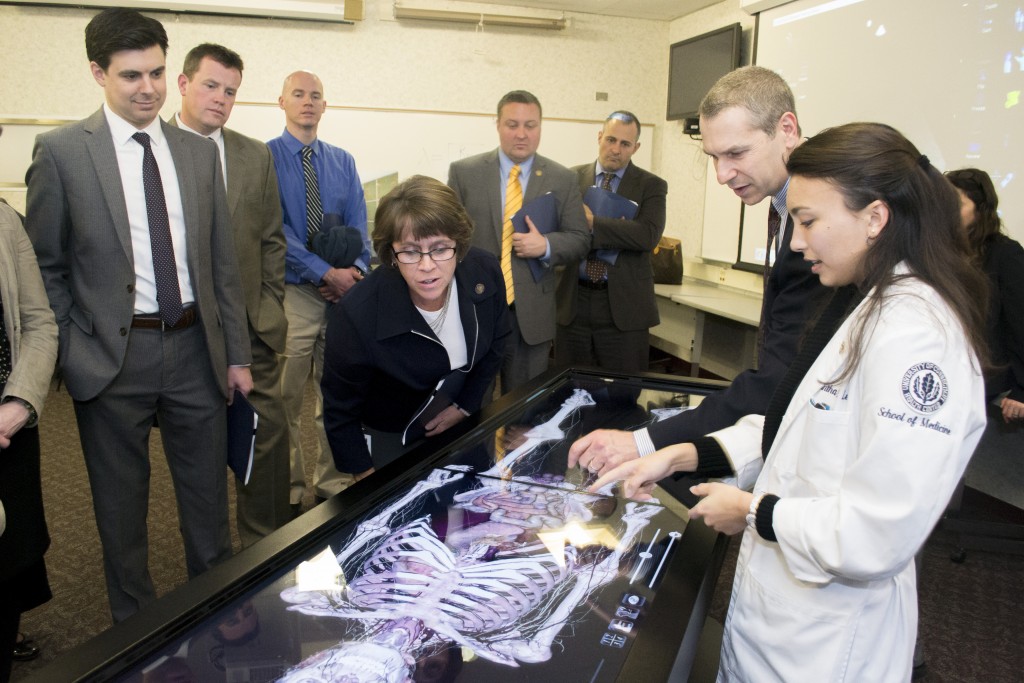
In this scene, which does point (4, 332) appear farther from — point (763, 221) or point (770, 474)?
Result: point (763, 221)

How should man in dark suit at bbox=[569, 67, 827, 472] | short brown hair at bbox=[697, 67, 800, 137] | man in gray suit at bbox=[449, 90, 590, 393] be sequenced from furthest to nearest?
man in gray suit at bbox=[449, 90, 590, 393] → short brown hair at bbox=[697, 67, 800, 137] → man in dark suit at bbox=[569, 67, 827, 472]

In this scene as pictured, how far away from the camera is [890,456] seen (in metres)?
0.91

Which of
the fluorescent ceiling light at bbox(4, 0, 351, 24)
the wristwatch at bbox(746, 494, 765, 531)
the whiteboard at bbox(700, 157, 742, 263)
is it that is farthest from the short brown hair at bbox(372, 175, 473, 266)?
the fluorescent ceiling light at bbox(4, 0, 351, 24)

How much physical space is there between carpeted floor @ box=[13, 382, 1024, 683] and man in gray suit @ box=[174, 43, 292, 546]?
32 centimetres

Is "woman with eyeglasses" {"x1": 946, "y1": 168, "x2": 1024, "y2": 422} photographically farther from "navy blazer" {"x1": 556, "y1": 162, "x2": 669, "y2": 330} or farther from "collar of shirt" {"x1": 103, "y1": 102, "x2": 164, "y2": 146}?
"collar of shirt" {"x1": 103, "y1": 102, "x2": 164, "y2": 146}

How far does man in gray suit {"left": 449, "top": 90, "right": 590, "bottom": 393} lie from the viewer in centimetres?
312

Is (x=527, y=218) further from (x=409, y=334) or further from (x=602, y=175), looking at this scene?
(x=409, y=334)

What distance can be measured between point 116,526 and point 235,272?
2.57ft

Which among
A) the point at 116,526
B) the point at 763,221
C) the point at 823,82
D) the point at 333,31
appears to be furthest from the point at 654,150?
the point at 116,526

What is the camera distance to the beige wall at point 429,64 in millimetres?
4953

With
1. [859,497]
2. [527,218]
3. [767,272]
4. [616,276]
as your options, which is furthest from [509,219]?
[859,497]

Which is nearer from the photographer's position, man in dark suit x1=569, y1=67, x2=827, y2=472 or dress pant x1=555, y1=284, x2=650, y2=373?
man in dark suit x1=569, y1=67, x2=827, y2=472

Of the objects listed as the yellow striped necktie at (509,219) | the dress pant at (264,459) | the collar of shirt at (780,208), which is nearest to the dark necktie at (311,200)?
the dress pant at (264,459)

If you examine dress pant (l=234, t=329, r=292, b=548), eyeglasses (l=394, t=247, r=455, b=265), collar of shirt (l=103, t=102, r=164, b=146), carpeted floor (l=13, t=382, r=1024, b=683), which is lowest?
carpeted floor (l=13, t=382, r=1024, b=683)
